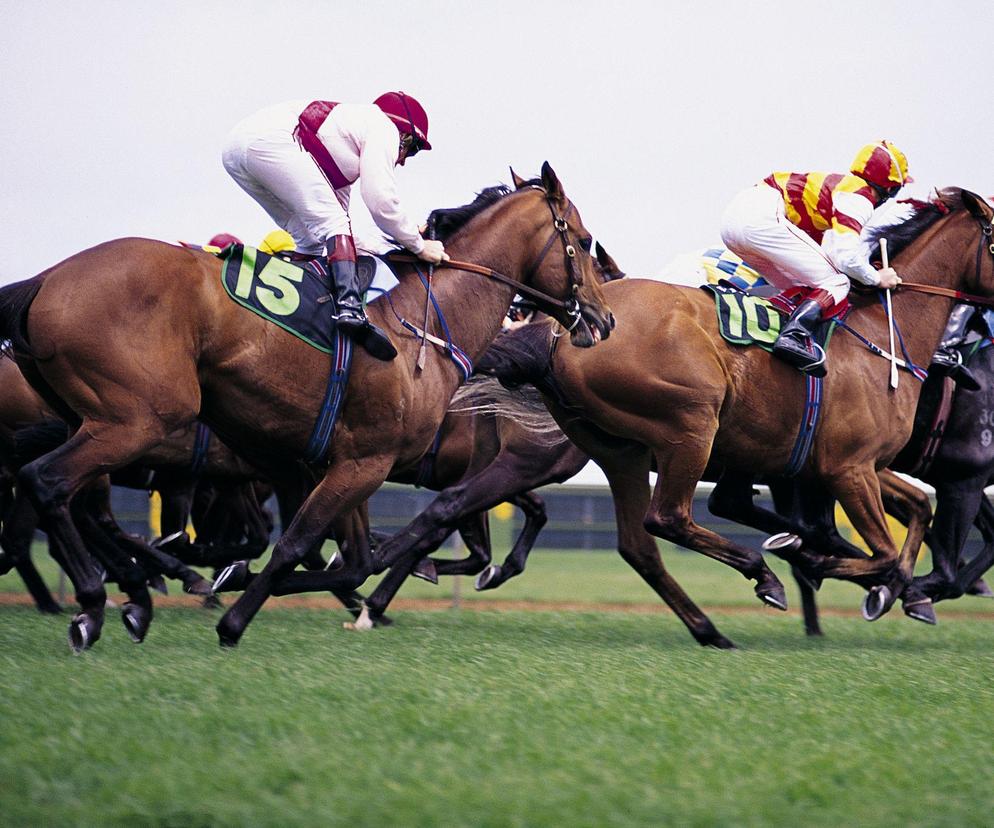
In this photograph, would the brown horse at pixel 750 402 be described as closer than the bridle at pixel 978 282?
Yes

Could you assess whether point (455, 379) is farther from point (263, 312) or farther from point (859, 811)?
point (859, 811)

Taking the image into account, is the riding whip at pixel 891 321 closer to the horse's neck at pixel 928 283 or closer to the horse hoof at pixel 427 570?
the horse's neck at pixel 928 283

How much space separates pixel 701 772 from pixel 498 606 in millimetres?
7325

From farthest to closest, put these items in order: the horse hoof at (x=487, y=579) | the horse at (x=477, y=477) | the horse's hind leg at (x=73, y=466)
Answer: the horse hoof at (x=487, y=579)
the horse at (x=477, y=477)
the horse's hind leg at (x=73, y=466)

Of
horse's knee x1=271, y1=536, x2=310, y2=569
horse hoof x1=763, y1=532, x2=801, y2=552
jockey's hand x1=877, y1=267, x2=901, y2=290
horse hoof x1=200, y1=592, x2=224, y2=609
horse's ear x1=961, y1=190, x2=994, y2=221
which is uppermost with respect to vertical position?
horse's ear x1=961, y1=190, x2=994, y2=221

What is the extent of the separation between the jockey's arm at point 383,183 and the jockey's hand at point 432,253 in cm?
13

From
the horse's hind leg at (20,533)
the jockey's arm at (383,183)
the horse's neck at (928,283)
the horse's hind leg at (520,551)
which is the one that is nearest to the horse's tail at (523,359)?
the jockey's arm at (383,183)

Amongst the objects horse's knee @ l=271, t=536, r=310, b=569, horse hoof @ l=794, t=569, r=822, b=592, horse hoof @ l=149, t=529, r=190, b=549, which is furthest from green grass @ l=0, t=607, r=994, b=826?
horse hoof @ l=149, t=529, r=190, b=549

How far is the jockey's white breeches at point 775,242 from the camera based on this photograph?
21.5 ft

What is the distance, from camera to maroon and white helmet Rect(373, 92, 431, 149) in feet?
19.0

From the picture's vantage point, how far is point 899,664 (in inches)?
222

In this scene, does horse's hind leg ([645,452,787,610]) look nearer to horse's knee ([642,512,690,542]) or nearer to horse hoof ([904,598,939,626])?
horse's knee ([642,512,690,542])

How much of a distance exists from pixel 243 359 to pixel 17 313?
834 mm

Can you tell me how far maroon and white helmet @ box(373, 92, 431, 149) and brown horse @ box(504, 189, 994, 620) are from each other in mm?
1224
